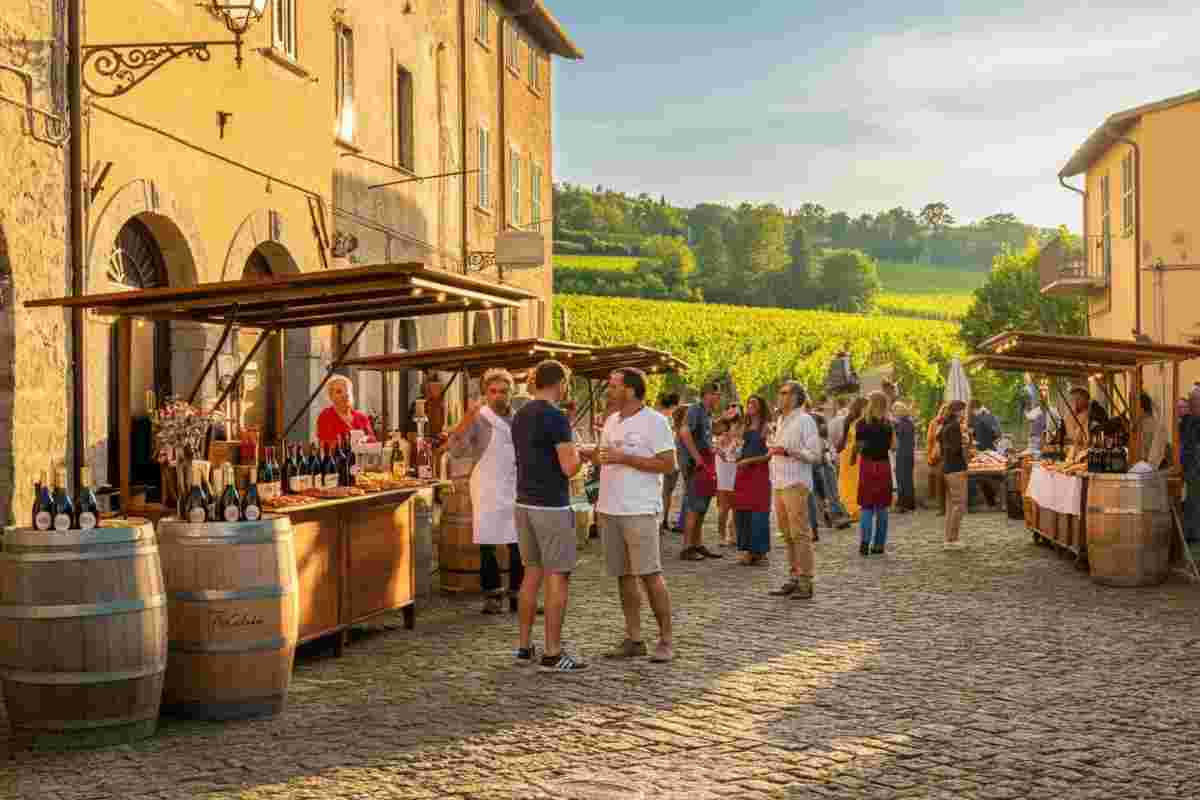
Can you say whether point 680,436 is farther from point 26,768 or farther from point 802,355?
point 802,355

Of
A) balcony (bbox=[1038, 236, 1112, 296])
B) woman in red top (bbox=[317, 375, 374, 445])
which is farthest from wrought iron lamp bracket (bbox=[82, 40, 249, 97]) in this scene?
balcony (bbox=[1038, 236, 1112, 296])

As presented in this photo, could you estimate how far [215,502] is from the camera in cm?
802

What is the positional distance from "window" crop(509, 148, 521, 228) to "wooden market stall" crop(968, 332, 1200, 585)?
14.4m

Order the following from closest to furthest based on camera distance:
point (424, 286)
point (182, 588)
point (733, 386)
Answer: point (182, 588)
point (424, 286)
point (733, 386)

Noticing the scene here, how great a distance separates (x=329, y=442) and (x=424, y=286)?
324 centimetres

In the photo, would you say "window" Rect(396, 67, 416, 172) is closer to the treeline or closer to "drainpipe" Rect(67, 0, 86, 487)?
"drainpipe" Rect(67, 0, 86, 487)

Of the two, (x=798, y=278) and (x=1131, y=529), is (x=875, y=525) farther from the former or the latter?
(x=798, y=278)

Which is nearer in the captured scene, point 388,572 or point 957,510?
point 388,572

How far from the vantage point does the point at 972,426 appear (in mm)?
27859

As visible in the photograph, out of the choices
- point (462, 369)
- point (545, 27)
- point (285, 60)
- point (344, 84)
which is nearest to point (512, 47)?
point (545, 27)

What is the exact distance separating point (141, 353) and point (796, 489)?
217 inches

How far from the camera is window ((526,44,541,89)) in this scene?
30828 millimetres

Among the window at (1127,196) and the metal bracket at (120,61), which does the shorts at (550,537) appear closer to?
the metal bracket at (120,61)

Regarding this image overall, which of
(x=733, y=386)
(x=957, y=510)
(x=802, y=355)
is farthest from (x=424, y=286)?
(x=802, y=355)
